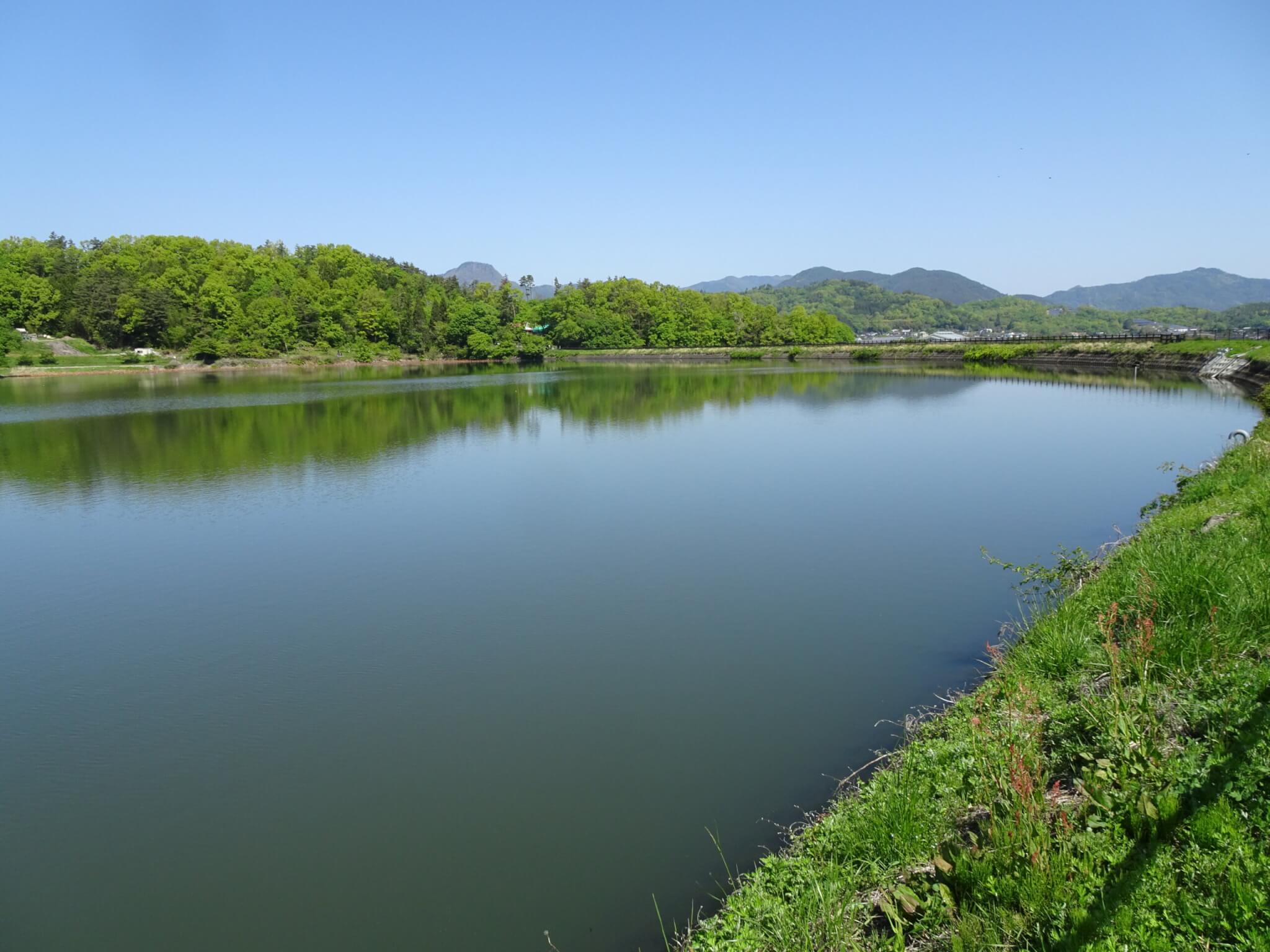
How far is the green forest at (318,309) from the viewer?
6962 cm

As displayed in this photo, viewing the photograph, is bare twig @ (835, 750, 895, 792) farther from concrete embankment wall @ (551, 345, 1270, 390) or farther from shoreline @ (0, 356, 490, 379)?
shoreline @ (0, 356, 490, 379)

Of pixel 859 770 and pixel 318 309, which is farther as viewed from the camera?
pixel 318 309

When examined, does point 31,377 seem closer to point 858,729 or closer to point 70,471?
point 70,471

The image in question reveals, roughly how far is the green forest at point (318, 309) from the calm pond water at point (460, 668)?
193 feet

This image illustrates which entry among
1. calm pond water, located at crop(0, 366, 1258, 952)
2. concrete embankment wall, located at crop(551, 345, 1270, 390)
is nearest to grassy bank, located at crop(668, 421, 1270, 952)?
calm pond water, located at crop(0, 366, 1258, 952)

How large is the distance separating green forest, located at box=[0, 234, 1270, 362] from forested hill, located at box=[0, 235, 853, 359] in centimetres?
16

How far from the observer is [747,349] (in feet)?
273

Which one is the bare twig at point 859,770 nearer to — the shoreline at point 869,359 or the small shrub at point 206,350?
the shoreline at point 869,359

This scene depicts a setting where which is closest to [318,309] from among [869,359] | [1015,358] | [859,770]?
[869,359]

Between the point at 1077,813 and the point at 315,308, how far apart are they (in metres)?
82.8

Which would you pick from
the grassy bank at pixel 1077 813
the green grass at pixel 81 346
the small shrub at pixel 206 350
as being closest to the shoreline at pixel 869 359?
the small shrub at pixel 206 350

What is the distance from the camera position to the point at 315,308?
250ft

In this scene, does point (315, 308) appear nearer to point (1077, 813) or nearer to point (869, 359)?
point (869, 359)

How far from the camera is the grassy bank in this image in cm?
298
